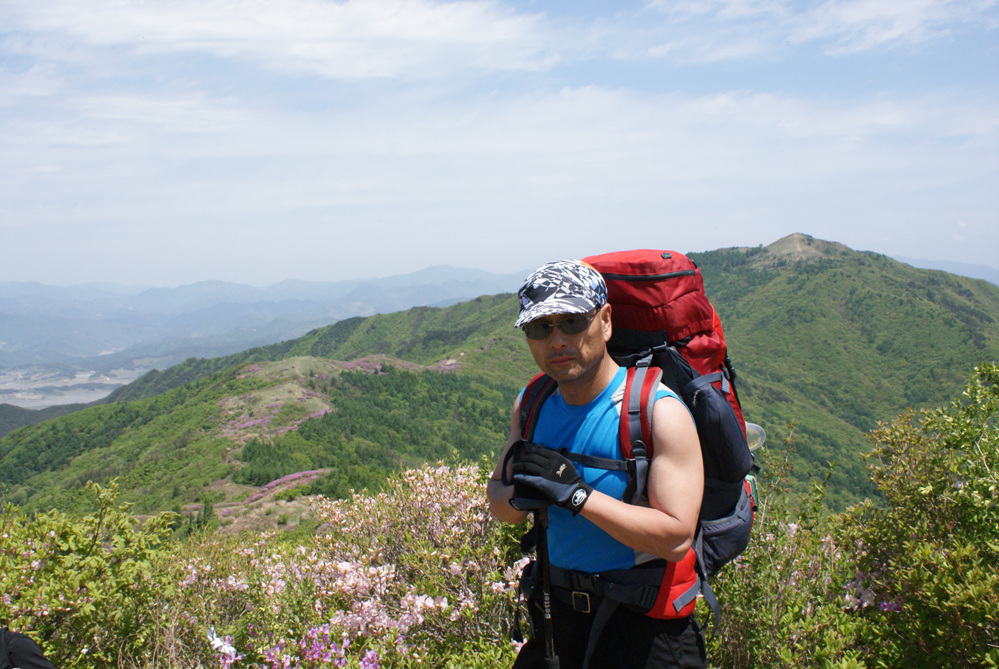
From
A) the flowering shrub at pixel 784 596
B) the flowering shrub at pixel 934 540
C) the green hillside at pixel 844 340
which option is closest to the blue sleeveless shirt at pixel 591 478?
Answer: the flowering shrub at pixel 784 596

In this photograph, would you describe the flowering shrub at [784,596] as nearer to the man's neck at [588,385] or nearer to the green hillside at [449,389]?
the green hillside at [449,389]

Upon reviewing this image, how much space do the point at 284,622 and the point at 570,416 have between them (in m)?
3.19

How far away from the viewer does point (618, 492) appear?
213 centimetres

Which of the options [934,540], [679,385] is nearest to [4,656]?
[679,385]

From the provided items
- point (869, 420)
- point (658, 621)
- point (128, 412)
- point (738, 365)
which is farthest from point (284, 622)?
point (738, 365)

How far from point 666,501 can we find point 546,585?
66 cm

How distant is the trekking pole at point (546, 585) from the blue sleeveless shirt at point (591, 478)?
0.10 feet

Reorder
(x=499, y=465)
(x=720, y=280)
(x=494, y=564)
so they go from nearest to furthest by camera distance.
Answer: (x=499, y=465), (x=494, y=564), (x=720, y=280)

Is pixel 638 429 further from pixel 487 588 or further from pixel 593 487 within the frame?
pixel 487 588

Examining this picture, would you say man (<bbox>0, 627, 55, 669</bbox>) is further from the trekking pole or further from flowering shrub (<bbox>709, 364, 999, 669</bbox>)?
flowering shrub (<bbox>709, 364, 999, 669</bbox>)

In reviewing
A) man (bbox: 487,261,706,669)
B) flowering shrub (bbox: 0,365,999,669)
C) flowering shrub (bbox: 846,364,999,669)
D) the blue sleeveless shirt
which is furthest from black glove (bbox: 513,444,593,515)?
flowering shrub (bbox: 846,364,999,669)

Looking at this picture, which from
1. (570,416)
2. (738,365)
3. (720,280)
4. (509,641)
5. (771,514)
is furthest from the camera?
(720,280)

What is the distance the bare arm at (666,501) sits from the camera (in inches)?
76.5

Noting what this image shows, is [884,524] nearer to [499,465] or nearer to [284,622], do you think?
[499,465]
